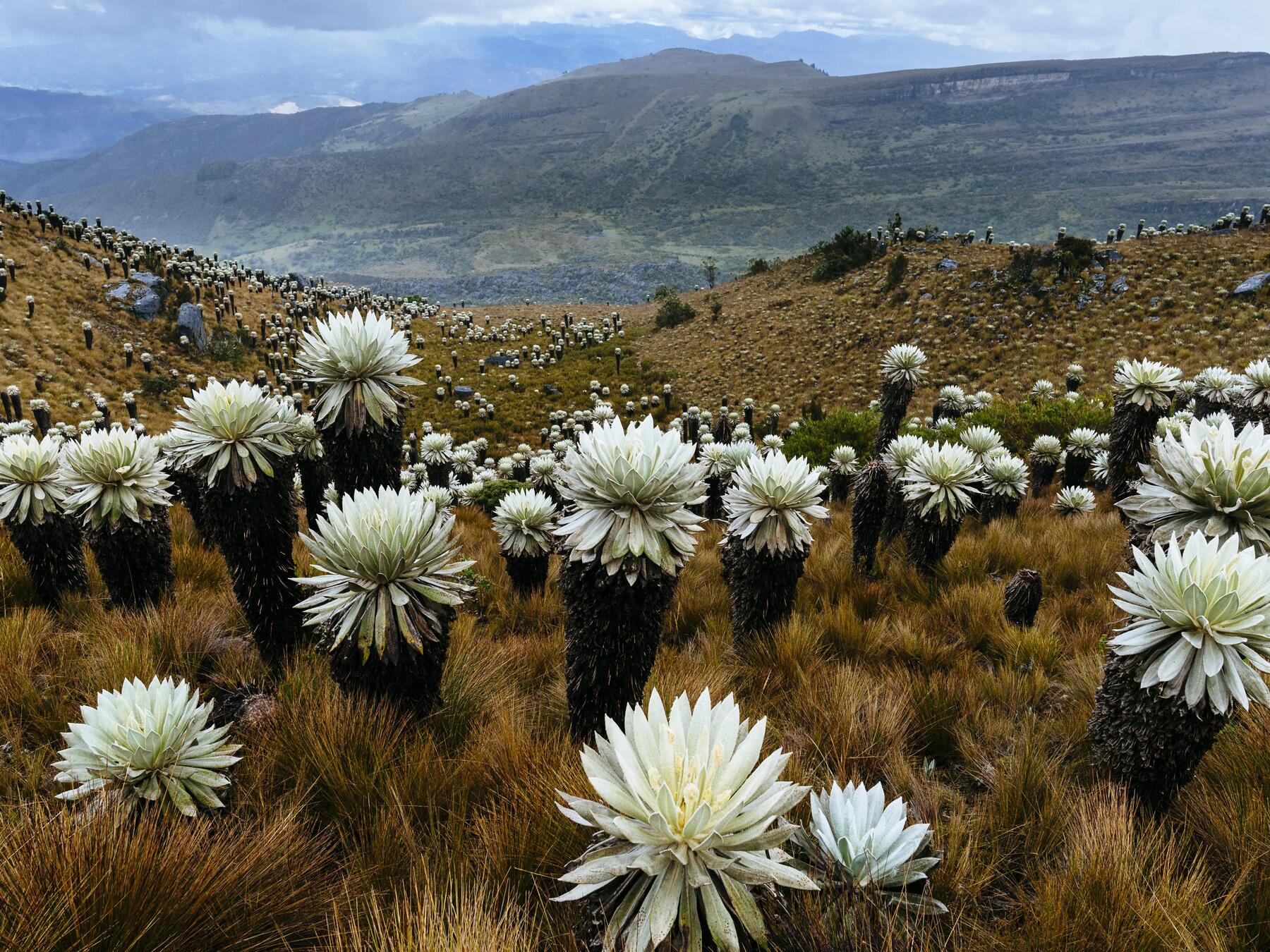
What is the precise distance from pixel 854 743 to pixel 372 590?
242 cm

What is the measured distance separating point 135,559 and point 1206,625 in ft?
19.3

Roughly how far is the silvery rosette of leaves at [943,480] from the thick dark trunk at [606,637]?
3.52 meters

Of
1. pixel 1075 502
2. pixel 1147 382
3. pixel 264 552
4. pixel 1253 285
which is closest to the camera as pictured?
pixel 264 552

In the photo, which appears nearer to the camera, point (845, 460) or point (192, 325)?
point (845, 460)

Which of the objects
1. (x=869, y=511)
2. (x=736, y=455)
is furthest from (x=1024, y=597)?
(x=736, y=455)

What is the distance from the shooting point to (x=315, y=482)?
233 inches

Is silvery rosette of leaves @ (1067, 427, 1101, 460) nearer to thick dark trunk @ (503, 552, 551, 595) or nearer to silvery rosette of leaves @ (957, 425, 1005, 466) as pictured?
silvery rosette of leaves @ (957, 425, 1005, 466)

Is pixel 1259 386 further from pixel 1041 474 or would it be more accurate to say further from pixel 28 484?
pixel 28 484

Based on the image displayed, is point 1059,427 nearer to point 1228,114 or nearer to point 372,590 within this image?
point 372,590

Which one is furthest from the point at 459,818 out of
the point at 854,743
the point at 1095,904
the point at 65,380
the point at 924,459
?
the point at 65,380

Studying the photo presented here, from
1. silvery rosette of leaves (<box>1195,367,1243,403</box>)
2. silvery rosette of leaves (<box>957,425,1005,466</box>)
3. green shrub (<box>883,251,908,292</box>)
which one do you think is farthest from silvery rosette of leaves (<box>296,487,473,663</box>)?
green shrub (<box>883,251,908,292</box>)

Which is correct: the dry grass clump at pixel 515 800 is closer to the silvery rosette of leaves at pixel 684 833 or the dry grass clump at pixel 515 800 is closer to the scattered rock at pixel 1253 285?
the silvery rosette of leaves at pixel 684 833

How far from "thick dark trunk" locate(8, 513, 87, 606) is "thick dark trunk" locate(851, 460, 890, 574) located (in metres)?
6.51

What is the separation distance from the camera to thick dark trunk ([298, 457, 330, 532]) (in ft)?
19.0
